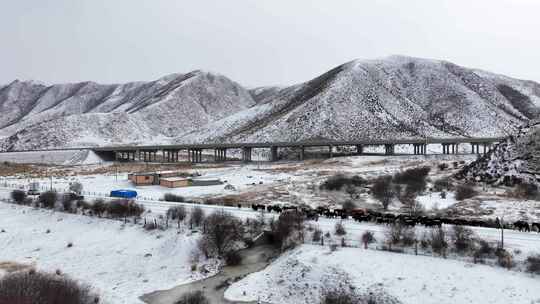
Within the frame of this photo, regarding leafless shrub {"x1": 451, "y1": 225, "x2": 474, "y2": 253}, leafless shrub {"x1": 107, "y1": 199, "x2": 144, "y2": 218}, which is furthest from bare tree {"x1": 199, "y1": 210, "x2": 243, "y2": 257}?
leafless shrub {"x1": 451, "y1": 225, "x2": 474, "y2": 253}

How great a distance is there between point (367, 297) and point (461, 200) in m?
26.4

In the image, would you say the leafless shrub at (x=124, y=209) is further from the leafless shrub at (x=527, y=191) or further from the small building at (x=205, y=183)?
the leafless shrub at (x=527, y=191)

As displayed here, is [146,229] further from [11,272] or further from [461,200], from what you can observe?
[461,200]

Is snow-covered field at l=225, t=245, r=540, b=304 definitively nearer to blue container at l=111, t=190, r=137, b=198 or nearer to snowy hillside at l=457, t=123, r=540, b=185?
blue container at l=111, t=190, r=137, b=198

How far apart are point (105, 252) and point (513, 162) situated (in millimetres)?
48971

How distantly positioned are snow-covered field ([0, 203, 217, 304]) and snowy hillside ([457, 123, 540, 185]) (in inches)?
1585

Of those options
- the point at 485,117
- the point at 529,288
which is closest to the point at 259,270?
the point at 529,288

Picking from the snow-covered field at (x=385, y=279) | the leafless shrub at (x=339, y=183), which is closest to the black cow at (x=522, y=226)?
the snow-covered field at (x=385, y=279)

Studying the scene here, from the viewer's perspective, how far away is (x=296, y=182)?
214 feet

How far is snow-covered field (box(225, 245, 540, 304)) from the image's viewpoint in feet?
75.2

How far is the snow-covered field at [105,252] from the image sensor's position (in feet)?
97.2

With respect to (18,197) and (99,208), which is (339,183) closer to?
(99,208)

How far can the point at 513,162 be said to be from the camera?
5500 centimetres

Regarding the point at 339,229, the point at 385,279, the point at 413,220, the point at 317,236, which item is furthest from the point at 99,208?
the point at 385,279
